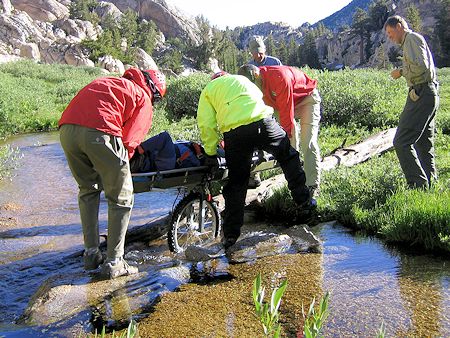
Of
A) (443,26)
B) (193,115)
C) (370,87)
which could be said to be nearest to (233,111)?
(370,87)

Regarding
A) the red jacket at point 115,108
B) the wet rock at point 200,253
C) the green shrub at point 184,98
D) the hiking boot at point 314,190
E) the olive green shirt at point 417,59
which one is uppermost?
the green shrub at point 184,98

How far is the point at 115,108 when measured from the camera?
14.5ft

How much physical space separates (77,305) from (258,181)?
12.9ft

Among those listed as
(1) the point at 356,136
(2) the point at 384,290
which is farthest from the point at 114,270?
(1) the point at 356,136

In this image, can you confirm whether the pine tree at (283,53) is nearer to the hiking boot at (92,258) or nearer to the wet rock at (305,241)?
the wet rock at (305,241)

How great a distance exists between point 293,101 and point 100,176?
3.17 m

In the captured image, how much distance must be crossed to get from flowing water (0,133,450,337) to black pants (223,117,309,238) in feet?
1.74

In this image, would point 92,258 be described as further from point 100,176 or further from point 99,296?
point 100,176

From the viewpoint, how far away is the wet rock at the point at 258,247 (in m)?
4.98

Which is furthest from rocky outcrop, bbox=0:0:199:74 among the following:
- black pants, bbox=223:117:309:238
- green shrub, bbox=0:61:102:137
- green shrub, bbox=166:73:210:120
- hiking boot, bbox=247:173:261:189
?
black pants, bbox=223:117:309:238

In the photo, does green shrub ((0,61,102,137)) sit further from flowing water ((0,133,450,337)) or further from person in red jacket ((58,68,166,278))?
person in red jacket ((58,68,166,278))

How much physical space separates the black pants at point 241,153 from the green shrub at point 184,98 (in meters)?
13.9

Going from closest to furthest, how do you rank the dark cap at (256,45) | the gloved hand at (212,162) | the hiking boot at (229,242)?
the hiking boot at (229,242), the gloved hand at (212,162), the dark cap at (256,45)

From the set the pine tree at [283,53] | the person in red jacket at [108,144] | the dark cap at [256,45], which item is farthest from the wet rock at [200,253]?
the pine tree at [283,53]
